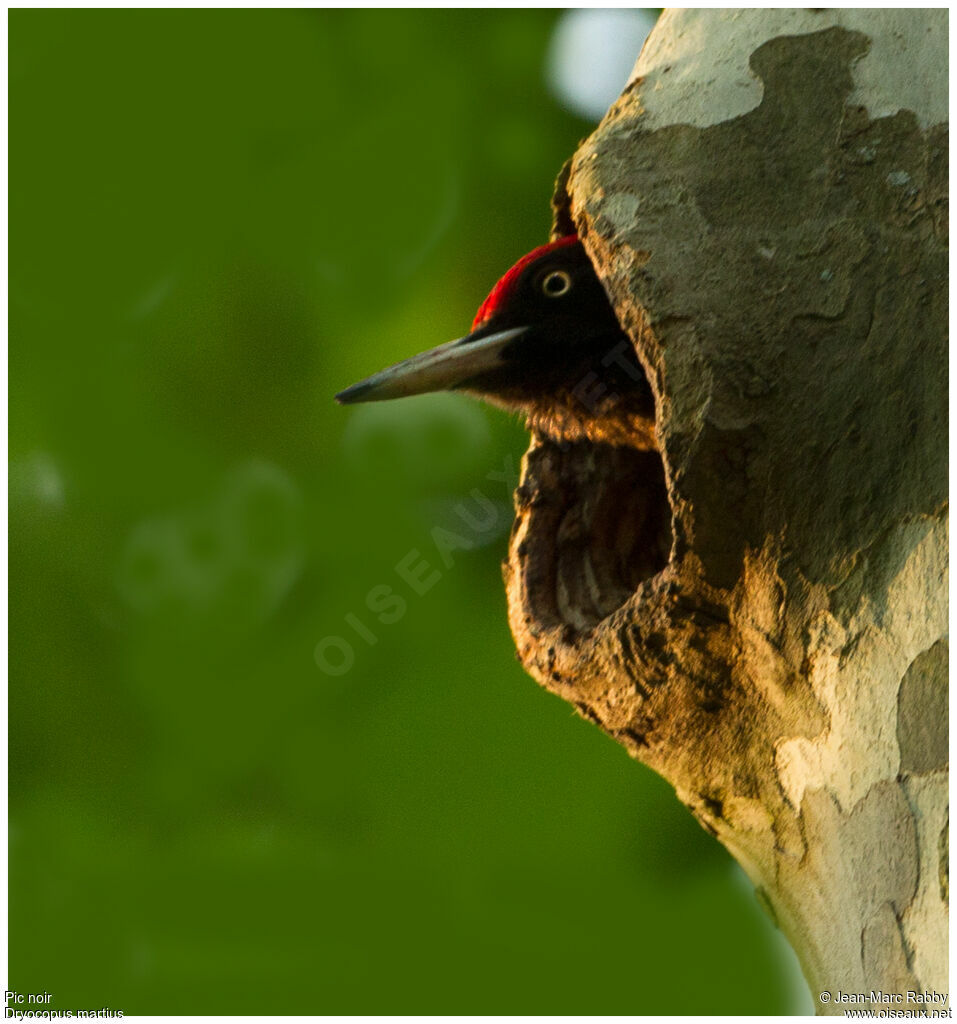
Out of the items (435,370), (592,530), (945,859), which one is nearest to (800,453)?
(945,859)

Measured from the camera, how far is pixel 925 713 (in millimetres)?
1448

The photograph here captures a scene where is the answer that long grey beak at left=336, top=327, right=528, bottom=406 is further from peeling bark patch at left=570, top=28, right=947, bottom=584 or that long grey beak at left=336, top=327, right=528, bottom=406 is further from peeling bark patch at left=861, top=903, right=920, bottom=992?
peeling bark patch at left=861, top=903, right=920, bottom=992

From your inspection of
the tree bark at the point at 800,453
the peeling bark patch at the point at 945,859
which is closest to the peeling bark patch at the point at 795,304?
the tree bark at the point at 800,453

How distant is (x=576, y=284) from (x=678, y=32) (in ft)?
2.17

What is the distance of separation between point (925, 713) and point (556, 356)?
1.57 m

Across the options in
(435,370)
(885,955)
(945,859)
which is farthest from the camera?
(435,370)

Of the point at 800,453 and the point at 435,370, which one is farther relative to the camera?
the point at 435,370

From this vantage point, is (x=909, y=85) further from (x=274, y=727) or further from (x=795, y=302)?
(x=274, y=727)

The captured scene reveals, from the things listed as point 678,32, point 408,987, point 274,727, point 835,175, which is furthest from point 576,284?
point 408,987

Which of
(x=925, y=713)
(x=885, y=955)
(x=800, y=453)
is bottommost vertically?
(x=885, y=955)

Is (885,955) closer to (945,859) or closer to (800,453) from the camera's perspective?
(945,859)

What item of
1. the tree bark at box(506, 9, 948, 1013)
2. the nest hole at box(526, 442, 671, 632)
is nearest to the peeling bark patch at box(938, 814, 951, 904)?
the tree bark at box(506, 9, 948, 1013)

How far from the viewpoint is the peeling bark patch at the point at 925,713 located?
4.67 ft

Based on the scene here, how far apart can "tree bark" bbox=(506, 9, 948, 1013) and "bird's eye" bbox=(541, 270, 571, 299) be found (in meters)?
0.61
